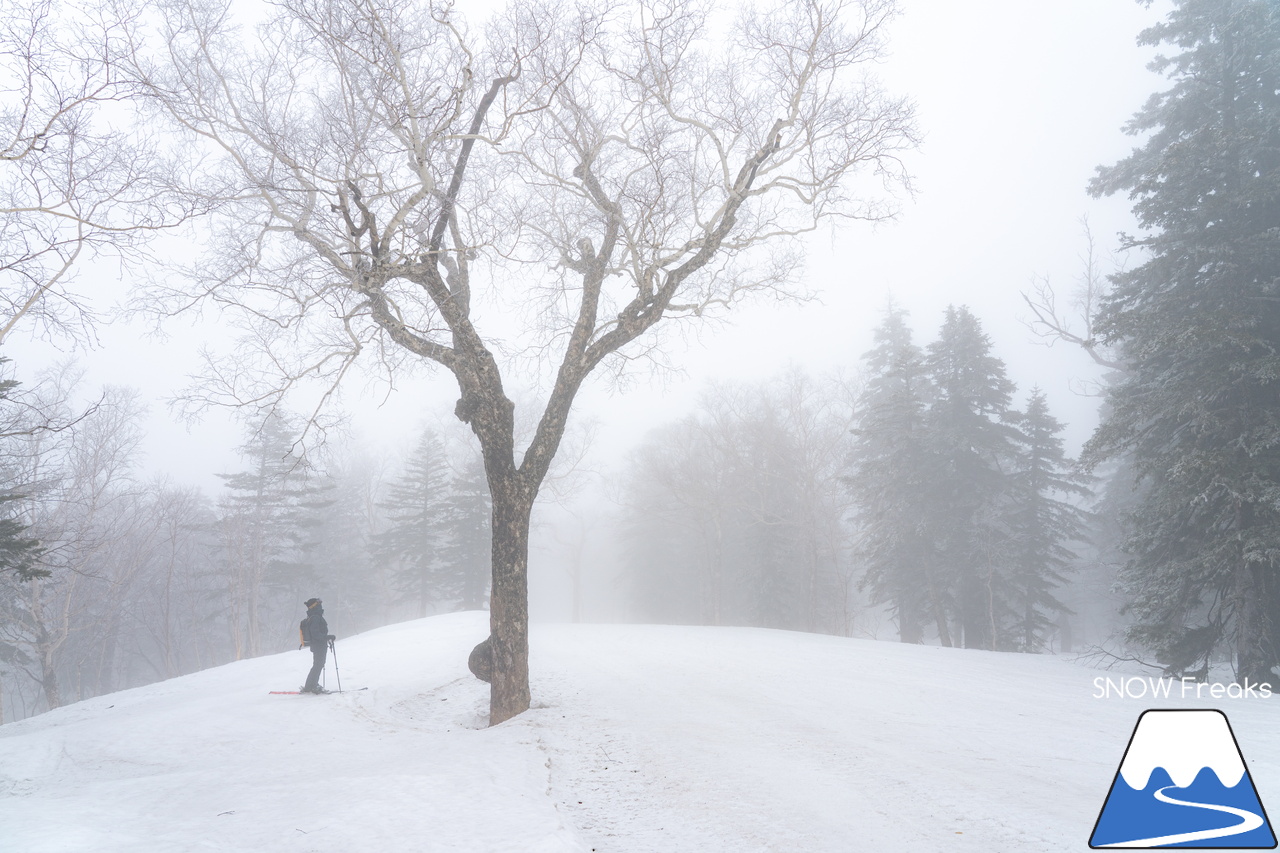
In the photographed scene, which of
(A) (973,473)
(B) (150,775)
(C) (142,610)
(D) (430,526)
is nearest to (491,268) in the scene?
(B) (150,775)

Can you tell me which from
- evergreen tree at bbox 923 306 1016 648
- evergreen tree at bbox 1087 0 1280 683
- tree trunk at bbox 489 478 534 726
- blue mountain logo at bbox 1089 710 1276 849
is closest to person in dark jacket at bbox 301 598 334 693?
tree trunk at bbox 489 478 534 726

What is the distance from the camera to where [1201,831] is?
3105 mm

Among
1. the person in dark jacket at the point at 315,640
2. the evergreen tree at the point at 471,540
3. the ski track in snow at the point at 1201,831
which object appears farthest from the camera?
the evergreen tree at the point at 471,540

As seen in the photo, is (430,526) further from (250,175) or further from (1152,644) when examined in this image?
(1152,644)

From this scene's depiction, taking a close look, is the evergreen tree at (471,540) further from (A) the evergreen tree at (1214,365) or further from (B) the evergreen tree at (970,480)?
(A) the evergreen tree at (1214,365)

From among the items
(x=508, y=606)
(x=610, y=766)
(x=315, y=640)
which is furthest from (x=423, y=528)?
(x=610, y=766)

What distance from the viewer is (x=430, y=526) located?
33.0 meters

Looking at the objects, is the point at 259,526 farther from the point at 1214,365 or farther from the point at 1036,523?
the point at 1214,365

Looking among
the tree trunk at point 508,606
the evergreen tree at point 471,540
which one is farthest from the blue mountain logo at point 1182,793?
the evergreen tree at point 471,540

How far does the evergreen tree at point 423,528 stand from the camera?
32.9 meters

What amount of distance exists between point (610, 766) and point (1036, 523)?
20714mm

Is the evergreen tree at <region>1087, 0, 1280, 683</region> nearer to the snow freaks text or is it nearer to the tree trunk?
the snow freaks text

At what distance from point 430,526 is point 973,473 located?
87.8ft

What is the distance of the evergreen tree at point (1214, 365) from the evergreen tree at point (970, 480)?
9.08 metres
